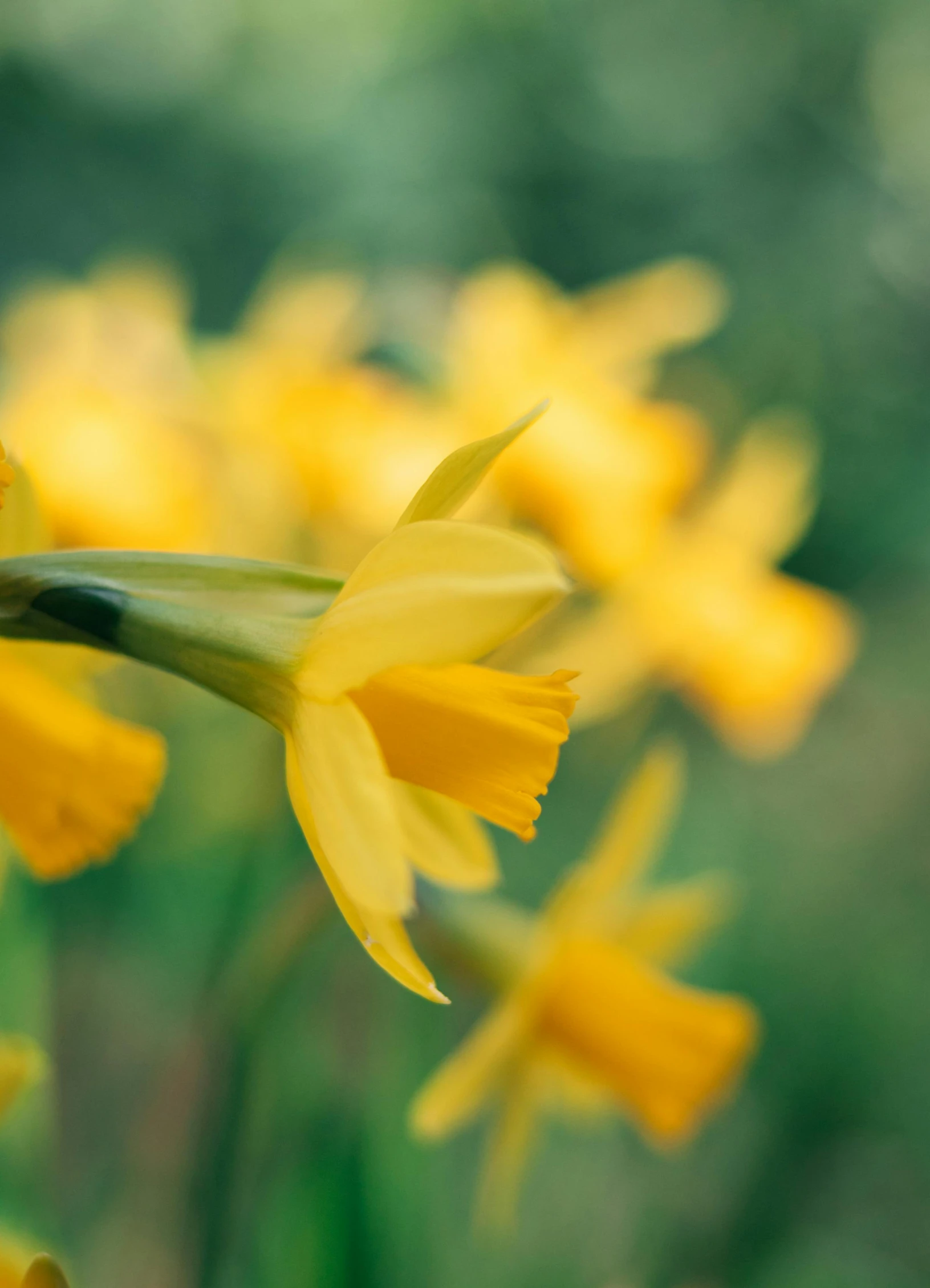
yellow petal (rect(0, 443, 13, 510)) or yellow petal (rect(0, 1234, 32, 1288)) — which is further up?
yellow petal (rect(0, 443, 13, 510))

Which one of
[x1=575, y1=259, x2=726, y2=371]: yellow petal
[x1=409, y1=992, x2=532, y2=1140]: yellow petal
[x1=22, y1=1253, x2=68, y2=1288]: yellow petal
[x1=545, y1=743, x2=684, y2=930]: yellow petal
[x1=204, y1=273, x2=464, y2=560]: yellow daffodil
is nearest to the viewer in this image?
[x1=22, y1=1253, x2=68, y2=1288]: yellow petal

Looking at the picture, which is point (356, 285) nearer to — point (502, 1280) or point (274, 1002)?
point (274, 1002)

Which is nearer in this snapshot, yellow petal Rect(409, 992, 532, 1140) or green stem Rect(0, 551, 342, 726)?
green stem Rect(0, 551, 342, 726)

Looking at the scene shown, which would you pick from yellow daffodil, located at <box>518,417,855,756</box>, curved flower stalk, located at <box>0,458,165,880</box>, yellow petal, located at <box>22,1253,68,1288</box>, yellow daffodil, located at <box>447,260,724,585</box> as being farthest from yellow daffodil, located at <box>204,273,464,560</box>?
yellow petal, located at <box>22,1253,68,1288</box>

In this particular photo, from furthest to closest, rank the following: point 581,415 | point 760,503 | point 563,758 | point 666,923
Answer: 1. point 563,758
2. point 760,503
3. point 581,415
4. point 666,923

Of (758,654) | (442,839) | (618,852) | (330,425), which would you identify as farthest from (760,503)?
(442,839)

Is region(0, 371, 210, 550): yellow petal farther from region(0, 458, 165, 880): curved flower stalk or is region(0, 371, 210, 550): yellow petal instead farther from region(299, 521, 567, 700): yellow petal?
region(299, 521, 567, 700): yellow petal

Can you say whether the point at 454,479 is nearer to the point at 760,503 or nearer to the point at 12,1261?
the point at 12,1261
